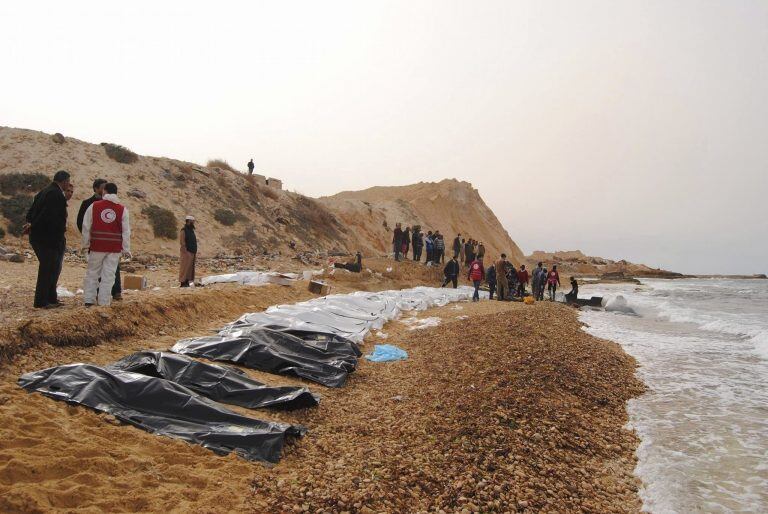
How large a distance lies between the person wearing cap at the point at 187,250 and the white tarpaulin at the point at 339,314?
2.78 m

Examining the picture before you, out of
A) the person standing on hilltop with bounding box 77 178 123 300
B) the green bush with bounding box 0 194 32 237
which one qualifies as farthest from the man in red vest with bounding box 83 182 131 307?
the green bush with bounding box 0 194 32 237

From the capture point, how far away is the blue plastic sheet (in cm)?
701

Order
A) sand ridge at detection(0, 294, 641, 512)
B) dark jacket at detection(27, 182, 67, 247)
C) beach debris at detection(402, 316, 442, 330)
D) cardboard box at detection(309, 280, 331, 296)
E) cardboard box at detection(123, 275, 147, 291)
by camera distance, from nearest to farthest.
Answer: sand ridge at detection(0, 294, 641, 512) → dark jacket at detection(27, 182, 67, 247) → cardboard box at detection(123, 275, 147, 291) → beach debris at detection(402, 316, 442, 330) → cardboard box at detection(309, 280, 331, 296)

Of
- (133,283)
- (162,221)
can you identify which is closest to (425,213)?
(162,221)

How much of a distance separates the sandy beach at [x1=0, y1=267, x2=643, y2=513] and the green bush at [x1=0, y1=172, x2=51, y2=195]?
50.3 ft

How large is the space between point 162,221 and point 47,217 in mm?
14123

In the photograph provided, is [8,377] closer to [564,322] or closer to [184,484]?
[184,484]

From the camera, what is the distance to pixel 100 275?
5.98 meters

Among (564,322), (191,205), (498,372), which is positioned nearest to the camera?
(498,372)

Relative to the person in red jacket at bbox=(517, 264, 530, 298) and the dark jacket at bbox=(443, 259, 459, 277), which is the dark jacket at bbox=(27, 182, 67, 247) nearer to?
the dark jacket at bbox=(443, 259, 459, 277)

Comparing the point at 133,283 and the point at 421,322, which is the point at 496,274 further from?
the point at 133,283

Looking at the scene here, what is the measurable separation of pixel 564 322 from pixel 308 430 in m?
8.96

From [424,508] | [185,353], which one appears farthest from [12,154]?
[424,508]

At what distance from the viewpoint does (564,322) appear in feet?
36.9
